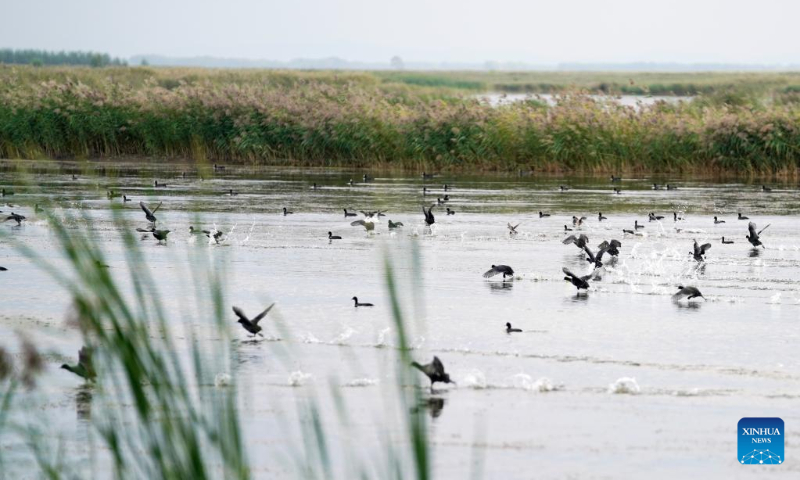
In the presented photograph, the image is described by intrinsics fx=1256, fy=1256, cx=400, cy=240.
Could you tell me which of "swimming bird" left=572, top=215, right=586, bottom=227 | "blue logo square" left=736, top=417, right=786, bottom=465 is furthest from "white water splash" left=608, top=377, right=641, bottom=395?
"swimming bird" left=572, top=215, right=586, bottom=227

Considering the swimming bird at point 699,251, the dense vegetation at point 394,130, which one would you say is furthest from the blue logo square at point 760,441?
the dense vegetation at point 394,130

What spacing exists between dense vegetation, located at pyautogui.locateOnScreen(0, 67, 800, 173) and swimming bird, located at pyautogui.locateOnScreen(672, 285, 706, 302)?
20151 mm

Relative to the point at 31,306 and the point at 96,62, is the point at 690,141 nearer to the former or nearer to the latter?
the point at 31,306

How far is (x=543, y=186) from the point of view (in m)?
34.2

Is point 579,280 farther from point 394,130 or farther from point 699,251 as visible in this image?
point 394,130

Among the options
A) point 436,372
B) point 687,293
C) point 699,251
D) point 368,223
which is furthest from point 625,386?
point 368,223

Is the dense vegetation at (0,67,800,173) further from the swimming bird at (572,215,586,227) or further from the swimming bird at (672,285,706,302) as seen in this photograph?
the swimming bird at (672,285,706,302)

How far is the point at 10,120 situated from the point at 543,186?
1818cm

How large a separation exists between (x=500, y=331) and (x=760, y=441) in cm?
457

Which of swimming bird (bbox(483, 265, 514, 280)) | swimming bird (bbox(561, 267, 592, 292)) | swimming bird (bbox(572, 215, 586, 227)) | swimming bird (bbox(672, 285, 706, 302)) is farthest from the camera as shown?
swimming bird (bbox(572, 215, 586, 227))

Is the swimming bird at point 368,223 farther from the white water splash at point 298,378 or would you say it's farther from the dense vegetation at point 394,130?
the dense vegetation at point 394,130

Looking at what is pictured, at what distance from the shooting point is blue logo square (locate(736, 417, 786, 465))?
357 inches

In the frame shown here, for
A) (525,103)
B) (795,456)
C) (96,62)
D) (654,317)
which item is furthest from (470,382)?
(96,62)

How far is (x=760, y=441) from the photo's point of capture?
940 cm
